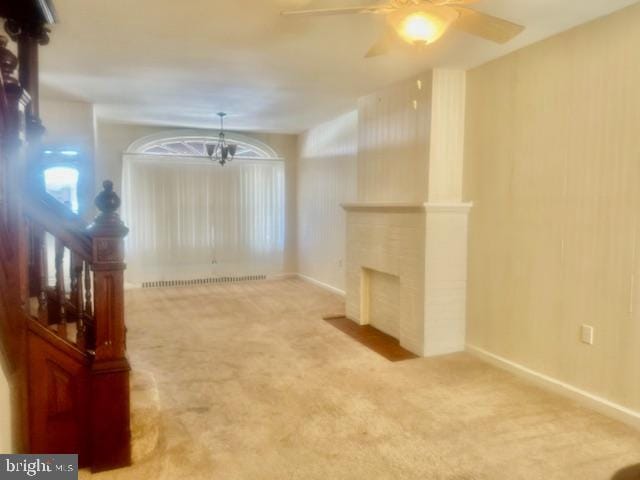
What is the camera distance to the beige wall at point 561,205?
113 inches

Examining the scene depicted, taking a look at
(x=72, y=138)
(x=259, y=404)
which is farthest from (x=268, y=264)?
(x=259, y=404)

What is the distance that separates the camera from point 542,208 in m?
3.46

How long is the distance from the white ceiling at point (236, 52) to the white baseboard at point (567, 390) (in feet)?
8.41

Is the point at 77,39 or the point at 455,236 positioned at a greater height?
the point at 77,39

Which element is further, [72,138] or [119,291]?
[72,138]

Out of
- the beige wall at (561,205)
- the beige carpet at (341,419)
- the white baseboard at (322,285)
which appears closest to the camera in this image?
the beige carpet at (341,419)

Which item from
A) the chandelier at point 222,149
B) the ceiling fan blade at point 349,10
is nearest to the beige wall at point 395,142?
the ceiling fan blade at point 349,10

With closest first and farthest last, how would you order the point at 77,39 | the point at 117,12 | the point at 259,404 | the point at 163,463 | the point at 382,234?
1. the point at 163,463
2. the point at 117,12
3. the point at 259,404
4. the point at 77,39
5. the point at 382,234

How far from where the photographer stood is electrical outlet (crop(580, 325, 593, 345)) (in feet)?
10.2

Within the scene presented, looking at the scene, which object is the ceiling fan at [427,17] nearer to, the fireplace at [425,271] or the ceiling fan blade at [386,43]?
the ceiling fan blade at [386,43]

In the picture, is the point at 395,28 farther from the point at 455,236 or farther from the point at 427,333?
the point at 427,333

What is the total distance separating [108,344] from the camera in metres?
2.30

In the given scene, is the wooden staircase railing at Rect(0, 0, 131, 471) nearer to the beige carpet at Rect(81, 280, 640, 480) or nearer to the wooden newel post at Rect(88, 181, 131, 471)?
the wooden newel post at Rect(88, 181, 131, 471)

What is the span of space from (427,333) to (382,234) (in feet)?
3.73
